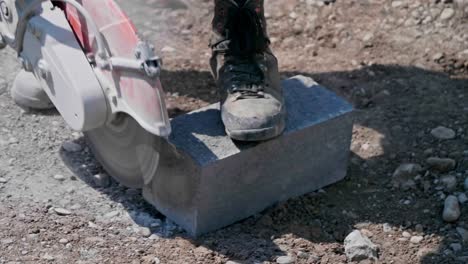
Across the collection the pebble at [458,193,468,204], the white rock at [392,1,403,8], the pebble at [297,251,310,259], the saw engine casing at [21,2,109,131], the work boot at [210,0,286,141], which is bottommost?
the pebble at [458,193,468,204]

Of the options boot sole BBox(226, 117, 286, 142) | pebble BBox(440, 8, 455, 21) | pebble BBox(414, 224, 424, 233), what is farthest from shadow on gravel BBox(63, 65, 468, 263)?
pebble BBox(440, 8, 455, 21)

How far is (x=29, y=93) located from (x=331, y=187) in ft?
4.16

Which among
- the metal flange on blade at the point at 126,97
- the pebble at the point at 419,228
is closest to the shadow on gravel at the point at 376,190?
the pebble at the point at 419,228

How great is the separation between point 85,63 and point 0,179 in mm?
665

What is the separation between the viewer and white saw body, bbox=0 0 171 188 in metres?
3.09

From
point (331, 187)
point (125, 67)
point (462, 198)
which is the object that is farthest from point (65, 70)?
point (462, 198)

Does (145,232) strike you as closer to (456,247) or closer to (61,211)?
(61,211)

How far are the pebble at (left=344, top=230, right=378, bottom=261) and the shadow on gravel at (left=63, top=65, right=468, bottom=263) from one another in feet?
0.11

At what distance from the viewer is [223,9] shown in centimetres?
374

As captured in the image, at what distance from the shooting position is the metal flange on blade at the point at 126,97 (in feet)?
10.1

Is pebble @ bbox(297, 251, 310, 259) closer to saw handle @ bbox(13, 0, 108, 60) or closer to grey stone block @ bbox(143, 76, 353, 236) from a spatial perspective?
grey stone block @ bbox(143, 76, 353, 236)

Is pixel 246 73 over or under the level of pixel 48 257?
over

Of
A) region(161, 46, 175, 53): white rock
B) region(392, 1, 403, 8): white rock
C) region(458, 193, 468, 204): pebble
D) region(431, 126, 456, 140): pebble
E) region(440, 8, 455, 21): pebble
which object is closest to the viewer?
region(458, 193, 468, 204): pebble

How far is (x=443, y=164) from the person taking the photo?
3.75 m
